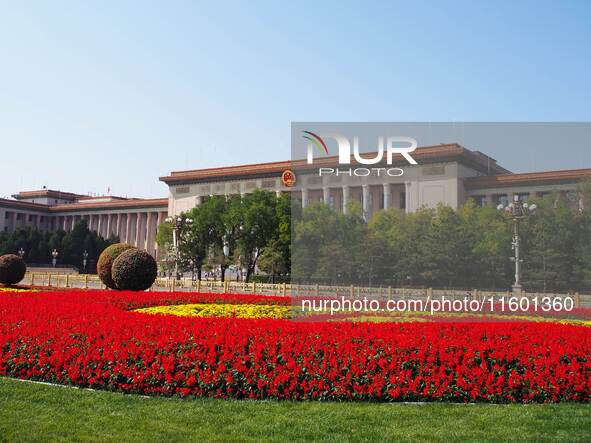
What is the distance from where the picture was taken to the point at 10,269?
26.9 meters

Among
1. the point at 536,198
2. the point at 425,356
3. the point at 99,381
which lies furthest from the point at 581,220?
the point at 99,381

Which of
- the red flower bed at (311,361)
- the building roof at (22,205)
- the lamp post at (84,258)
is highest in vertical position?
the building roof at (22,205)

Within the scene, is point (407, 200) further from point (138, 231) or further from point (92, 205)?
point (92, 205)

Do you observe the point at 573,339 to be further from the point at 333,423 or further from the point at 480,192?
the point at 480,192

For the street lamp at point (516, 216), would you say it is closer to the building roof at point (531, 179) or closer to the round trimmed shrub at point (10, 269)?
the building roof at point (531, 179)

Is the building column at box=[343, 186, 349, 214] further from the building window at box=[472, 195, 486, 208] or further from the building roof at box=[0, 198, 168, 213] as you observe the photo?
the building roof at box=[0, 198, 168, 213]

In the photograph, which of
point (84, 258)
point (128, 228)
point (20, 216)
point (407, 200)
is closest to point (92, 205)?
point (128, 228)

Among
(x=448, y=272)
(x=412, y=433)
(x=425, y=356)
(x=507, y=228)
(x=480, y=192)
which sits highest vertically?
(x=480, y=192)

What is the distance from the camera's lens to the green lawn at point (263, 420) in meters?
4.80

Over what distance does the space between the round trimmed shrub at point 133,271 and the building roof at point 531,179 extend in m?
12.0

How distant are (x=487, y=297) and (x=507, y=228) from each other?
1.58 metres

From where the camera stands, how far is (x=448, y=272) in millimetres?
12312

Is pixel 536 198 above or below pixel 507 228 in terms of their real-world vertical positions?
Answer: above

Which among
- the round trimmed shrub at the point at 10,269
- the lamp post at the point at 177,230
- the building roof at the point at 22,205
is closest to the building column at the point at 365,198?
the round trimmed shrub at the point at 10,269
